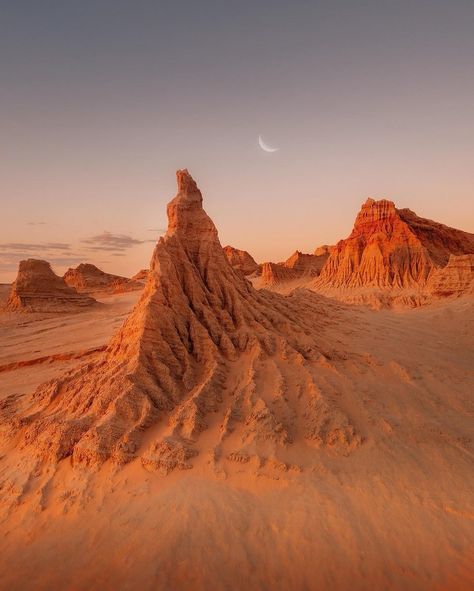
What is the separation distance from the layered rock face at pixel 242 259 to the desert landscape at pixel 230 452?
5669cm

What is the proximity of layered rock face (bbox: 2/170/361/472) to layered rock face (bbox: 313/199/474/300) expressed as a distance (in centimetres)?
2919

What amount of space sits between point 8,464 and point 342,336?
27.4 ft

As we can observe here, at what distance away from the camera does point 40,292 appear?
30.0 metres

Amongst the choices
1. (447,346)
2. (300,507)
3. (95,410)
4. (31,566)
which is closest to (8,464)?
(95,410)

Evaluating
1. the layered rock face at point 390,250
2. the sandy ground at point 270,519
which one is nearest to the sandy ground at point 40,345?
the sandy ground at point 270,519

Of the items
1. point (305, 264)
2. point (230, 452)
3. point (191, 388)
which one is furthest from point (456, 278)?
point (305, 264)

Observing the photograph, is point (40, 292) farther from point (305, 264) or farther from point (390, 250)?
point (305, 264)

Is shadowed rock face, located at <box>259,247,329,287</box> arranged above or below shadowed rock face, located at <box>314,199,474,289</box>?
below

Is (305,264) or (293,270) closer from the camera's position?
(293,270)

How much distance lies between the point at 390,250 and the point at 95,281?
124 feet

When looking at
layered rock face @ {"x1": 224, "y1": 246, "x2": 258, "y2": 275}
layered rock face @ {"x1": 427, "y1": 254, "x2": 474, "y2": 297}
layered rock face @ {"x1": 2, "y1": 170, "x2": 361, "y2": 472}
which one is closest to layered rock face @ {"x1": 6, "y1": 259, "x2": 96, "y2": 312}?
layered rock face @ {"x1": 2, "y1": 170, "x2": 361, "y2": 472}

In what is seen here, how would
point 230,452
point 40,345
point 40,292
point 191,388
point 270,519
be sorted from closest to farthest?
point 270,519, point 230,452, point 191,388, point 40,345, point 40,292

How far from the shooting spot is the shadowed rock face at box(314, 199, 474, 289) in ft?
122

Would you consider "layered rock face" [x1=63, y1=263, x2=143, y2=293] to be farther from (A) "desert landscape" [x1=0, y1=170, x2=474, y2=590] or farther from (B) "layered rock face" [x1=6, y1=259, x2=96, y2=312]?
(A) "desert landscape" [x1=0, y1=170, x2=474, y2=590]
